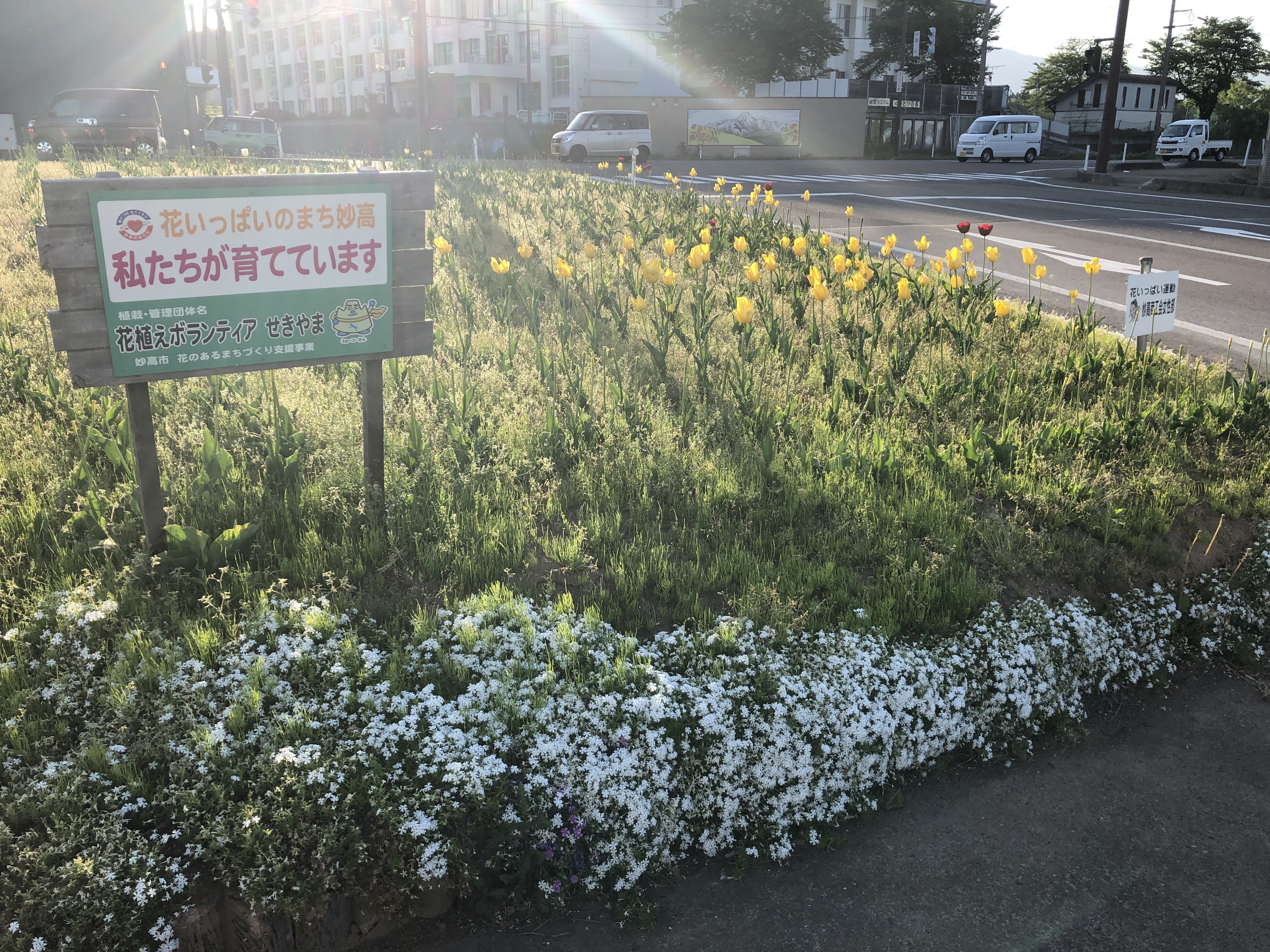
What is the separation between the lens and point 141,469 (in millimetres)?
3502

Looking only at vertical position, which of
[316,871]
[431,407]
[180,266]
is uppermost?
[180,266]

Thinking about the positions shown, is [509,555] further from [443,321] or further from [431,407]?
[443,321]

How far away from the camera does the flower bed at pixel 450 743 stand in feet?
8.12

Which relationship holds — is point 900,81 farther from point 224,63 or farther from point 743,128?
point 224,63

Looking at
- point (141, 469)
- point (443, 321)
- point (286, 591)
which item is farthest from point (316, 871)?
point (443, 321)

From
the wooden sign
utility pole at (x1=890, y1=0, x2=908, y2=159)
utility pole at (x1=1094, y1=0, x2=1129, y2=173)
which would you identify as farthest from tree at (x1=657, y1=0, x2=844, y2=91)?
the wooden sign

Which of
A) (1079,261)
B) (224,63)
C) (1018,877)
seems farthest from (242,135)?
(1018,877)

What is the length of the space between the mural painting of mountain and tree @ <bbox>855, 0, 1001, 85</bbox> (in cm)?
2003

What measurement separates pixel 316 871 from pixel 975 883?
1.93m

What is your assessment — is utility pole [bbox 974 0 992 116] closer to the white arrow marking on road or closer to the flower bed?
the white arrow marking on road

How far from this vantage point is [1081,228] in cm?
1534

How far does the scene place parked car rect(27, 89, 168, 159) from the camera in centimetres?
1981

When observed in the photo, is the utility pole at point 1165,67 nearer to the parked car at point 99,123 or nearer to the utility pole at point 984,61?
the utility pole at point 984,61

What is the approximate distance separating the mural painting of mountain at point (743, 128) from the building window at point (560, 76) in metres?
15.1
